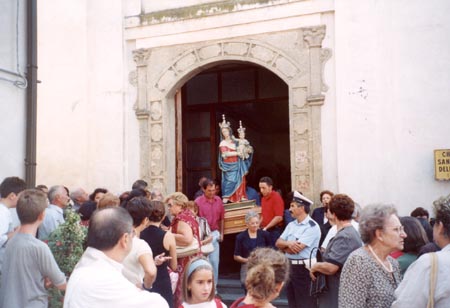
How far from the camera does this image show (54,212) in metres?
6.34

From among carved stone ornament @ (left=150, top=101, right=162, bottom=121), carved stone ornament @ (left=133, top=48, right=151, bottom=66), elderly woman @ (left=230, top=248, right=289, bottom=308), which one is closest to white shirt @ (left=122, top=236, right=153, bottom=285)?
elderly woman @ (left=230, top=248, right=289, bottom=308)

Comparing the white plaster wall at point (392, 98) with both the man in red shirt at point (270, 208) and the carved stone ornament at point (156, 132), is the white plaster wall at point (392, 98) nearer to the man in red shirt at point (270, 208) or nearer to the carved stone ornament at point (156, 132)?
the man in red shirt at point (270, 208)

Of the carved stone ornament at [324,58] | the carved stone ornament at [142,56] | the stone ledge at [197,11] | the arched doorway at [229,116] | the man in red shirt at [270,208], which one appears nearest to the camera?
the man in red shirt at [270,208]

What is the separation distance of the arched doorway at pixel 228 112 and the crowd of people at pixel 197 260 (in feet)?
16.5

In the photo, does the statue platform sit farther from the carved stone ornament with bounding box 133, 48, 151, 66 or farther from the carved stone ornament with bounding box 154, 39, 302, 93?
the carved stone ornament with bounding box 133, 48, 151, 66

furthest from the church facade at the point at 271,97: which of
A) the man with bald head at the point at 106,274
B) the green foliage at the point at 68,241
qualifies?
the man with bald head at the point at 106,274

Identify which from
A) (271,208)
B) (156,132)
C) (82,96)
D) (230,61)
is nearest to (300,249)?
(271,208)

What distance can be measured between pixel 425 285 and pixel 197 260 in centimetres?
142

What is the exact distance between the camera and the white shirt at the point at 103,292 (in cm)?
260

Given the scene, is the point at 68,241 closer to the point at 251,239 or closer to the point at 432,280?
the point at 251,239

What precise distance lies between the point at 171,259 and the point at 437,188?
533cm

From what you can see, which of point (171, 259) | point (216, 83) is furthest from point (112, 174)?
point (171, 259)

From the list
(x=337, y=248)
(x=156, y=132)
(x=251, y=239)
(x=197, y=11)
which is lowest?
(x=251, y=239)

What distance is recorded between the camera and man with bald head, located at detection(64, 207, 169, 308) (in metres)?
2.61
